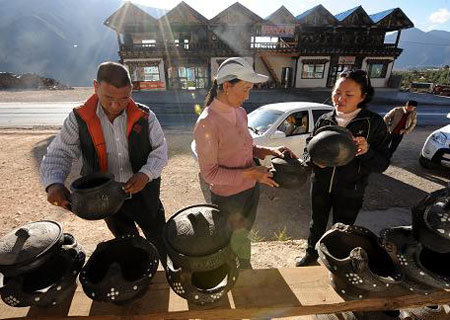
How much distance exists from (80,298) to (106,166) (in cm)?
94

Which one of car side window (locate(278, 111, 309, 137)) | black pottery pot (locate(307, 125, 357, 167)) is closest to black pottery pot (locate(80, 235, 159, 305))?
black pottery pot (locate(307, 125, 357, 167))

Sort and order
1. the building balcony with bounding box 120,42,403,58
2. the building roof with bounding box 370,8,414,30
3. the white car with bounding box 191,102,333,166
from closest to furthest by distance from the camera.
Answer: the white car with bounding box 191,102,333,166, the building balcony with bounding box 120,42,403,58, the building roof with bounding box 370,8,414,30

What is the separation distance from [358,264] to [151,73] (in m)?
26.4

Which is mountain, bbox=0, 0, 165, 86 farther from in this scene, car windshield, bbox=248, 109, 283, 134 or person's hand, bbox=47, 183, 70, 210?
person's hand, bbox=47, 183, 70, 210

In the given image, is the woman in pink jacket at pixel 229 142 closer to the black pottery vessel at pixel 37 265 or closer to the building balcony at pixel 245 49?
the black pottery vessel at pixel 37 265

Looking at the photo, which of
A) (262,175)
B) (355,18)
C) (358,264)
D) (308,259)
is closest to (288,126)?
(308,259)

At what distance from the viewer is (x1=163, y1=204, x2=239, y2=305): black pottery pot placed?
1149 millimetres

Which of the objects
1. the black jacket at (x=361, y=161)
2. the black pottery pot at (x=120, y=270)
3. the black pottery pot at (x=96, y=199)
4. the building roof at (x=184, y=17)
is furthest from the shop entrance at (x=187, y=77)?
the black pottery pot at (x=120, y=270)

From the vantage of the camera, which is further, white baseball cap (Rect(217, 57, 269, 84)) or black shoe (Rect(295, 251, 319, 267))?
black shoe (Rect(295, 251, 319, 267))

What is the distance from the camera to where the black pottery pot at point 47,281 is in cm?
113

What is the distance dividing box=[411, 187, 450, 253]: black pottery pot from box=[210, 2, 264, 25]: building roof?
26.5 m

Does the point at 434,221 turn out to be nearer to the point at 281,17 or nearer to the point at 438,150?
the point at 438,150

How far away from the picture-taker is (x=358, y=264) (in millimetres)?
1199

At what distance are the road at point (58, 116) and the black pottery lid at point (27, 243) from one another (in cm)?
1047
